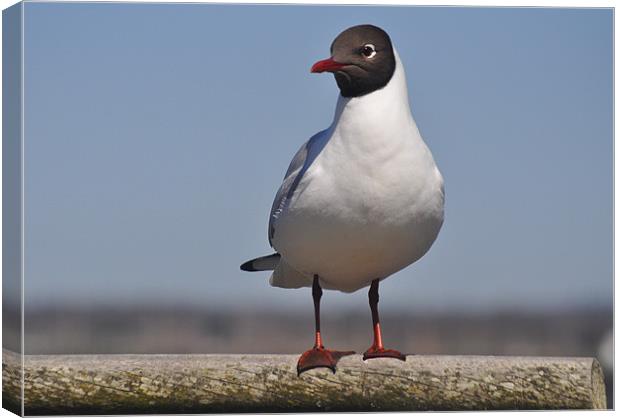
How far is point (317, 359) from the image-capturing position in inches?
351

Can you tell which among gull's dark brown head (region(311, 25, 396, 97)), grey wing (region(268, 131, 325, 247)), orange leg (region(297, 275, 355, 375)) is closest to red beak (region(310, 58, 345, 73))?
gull's dark brown head (region(311, 25, 396, 97))

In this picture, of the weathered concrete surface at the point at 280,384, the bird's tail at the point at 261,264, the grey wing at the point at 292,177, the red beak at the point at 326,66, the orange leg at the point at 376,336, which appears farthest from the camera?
the bird's tail at the point at 261,264

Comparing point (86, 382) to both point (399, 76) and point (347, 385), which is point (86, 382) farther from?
point (399, 76)

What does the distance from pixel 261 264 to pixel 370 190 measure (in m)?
1.26

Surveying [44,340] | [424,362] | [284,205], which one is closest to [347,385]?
[424,362]

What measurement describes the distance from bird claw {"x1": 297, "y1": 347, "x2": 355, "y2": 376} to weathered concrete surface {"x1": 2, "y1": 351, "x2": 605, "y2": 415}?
0.10 ft

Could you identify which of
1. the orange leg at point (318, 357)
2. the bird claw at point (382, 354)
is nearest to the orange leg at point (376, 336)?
the bird claw at point (382, 354)

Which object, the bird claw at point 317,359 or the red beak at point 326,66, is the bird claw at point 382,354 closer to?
the bird claw at point 317,359

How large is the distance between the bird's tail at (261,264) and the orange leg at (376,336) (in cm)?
59

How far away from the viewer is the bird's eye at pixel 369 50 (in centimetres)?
876

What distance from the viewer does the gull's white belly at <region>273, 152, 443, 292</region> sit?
8672 millimetres

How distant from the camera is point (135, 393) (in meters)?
8.85

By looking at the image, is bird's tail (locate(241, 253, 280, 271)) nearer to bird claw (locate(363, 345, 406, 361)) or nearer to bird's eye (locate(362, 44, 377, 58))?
bird claw (locate(363, 345, 406, 361))

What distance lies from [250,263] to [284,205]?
80 centimetres
